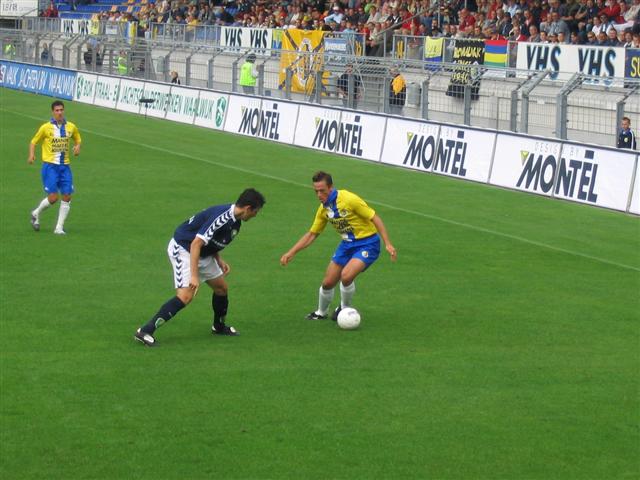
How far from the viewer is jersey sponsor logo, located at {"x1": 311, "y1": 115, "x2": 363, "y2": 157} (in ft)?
100

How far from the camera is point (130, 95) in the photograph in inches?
1708

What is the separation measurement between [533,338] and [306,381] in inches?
126

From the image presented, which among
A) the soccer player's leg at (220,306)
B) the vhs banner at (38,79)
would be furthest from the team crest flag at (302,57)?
the soccer player's leg at (220,306)

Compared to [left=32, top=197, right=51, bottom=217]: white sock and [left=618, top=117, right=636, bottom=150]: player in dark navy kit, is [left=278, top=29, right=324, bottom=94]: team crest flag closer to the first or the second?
[left=618, top=117, right=636, bottom=150]: player in dark navy kit

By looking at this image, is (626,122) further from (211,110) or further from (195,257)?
(211,110)

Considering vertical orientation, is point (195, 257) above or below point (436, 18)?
below

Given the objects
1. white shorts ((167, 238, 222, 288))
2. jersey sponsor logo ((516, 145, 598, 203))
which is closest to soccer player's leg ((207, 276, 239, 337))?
white shorts ((167, 238, 222, 288))

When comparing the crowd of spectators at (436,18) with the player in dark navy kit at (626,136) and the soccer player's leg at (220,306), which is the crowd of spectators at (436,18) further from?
the soccer player's leg at (220,306)

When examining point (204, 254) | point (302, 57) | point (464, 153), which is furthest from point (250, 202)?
point (302, 57)

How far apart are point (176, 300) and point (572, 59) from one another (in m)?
20.9

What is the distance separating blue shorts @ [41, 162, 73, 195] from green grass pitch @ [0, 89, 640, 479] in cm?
82

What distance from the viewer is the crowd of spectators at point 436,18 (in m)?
33.0

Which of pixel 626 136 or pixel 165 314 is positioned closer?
pixel 165 314

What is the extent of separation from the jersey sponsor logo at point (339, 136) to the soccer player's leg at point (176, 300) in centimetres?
1798
